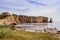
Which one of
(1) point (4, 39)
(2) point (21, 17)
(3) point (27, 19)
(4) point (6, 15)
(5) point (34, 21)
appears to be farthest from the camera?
(5) point (34, 21)

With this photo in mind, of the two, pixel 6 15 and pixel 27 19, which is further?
pixel 27 19

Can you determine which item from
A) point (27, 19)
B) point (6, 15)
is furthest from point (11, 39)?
point (27, 19)

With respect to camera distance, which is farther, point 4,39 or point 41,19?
point 41,19

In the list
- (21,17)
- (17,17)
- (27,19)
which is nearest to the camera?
(17,17)

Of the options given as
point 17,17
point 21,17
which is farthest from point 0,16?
point 21,17

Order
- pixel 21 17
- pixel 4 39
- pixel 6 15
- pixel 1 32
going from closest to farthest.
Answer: pixel 4 39 → pixel 1 32 → pixel 6 15 → pixel 21 17

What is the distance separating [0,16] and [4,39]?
73974mm

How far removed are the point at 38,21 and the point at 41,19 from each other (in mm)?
3191

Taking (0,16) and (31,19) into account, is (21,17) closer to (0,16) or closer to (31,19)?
(31,19)

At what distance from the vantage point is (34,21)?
159625mm

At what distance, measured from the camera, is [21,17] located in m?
134

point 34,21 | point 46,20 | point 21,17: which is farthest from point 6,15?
point 46,20

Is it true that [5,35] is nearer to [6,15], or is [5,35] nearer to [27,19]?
[6,15]

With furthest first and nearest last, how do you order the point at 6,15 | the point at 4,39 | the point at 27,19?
1. the point at 27,19
2. the point at 6,15
3. the point at 4,39
